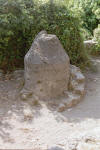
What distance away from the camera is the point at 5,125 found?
14.1 feet

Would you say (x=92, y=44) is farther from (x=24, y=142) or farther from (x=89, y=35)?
(x=24, y=142)

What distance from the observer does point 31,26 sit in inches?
251

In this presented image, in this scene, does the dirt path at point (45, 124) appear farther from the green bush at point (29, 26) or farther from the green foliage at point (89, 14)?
the green foliage at point (89, 14)

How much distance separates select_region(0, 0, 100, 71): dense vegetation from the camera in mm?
5848

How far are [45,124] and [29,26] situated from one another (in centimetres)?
309

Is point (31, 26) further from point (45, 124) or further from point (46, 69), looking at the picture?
point (45, 124)

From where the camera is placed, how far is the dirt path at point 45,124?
3711 mm

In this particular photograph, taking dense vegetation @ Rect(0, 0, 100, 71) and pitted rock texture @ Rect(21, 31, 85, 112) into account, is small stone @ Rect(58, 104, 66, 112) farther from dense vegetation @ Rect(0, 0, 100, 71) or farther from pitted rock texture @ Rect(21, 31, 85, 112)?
Answer: dense vegetation @ Rect(0, 0, 100, 71)

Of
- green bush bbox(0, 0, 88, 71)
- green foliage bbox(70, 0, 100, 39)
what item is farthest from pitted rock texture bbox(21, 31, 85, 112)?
green foliage bbox(70, 0, 100, 39)

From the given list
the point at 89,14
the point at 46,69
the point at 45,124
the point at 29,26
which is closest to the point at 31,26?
the point at 29,26

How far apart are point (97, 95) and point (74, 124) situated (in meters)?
1.59

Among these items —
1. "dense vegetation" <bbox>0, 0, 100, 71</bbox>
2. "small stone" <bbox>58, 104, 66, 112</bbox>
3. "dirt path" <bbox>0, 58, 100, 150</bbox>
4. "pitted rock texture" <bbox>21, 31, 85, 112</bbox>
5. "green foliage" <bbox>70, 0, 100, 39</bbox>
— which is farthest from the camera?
"green foliage" <bbox>70, 0, 100, 39</bbox>

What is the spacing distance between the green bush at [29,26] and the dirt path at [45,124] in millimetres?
1021

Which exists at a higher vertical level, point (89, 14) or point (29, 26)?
point (29, 26)
